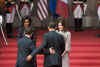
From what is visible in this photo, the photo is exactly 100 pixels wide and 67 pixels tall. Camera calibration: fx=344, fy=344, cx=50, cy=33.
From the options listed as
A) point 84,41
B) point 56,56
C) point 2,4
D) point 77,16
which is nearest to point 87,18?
point 77,16

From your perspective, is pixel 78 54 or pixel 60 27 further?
pixel 78 54

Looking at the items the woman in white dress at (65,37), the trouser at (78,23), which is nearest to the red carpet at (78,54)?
the trouser at (78,23)

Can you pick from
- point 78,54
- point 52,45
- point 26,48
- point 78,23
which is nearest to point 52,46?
point 52,45

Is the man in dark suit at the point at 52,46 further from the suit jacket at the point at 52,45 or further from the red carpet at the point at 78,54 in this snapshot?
the red carpet at the point at 78,54

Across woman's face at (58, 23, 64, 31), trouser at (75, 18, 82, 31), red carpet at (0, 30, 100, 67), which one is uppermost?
woman's face at (58, 23, 64, 31)

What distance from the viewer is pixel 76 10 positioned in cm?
1230

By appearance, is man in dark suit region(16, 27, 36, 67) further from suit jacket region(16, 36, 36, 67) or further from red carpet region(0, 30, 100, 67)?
red carpet region(0, 30, 100, 67)

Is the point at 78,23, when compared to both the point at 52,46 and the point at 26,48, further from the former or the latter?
the point at 26,48

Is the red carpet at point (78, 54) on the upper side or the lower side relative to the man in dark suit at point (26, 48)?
lower

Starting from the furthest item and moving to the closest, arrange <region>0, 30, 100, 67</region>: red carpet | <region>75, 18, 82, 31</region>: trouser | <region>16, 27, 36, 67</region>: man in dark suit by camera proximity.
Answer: <region>75, 18, 82, 31</region>: trouser < <region>0, 30, 100, 67</region>: red carpet < <region>16, 27, 36, 67</region>: man in dark suit

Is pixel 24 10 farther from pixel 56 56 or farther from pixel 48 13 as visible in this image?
pixel 56 56

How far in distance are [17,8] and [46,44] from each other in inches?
217

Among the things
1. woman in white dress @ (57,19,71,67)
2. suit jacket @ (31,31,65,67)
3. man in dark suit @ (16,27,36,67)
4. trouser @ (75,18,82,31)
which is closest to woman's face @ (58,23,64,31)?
woman in white dress @ (57,19,71,67)

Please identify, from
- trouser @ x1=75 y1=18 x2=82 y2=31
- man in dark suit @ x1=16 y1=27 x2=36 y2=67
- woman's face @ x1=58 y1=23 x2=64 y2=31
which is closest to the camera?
man in dark suit @ x1=16 y1=27 x2=36 y2=67
